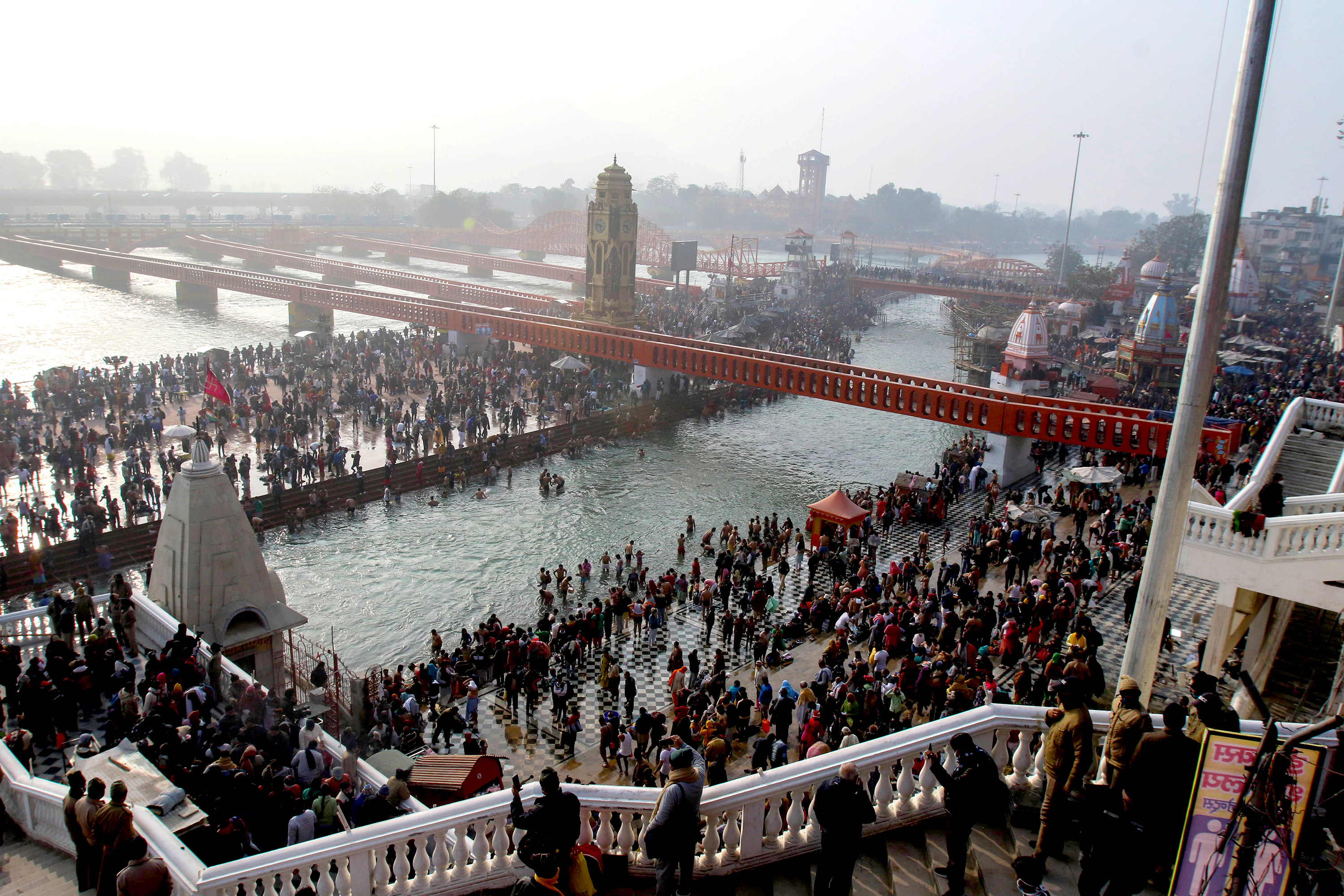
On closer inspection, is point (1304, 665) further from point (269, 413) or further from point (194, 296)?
point (194, 296)

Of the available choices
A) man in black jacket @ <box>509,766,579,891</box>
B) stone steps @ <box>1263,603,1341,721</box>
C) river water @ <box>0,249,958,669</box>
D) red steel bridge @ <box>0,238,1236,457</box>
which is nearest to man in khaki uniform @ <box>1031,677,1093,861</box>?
man in black jacket @ <box>509,766,579,891</box>

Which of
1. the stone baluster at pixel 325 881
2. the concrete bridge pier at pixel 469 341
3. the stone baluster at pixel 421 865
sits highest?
the stone baluster at pixel 421 865

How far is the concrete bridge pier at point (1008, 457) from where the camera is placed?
30.6 meters

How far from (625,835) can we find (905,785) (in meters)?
2.09

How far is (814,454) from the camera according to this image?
118ft

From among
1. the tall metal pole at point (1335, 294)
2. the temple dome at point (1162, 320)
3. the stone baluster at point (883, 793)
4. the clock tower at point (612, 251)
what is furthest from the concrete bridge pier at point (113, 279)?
the tall metal pole at point (1335, 294)

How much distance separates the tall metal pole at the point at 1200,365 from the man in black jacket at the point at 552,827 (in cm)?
459

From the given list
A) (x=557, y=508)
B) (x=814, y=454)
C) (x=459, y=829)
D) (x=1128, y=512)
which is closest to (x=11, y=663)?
(x=459, y=829)

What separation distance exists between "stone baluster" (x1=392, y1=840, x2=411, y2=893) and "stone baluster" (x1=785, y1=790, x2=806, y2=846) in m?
2.79

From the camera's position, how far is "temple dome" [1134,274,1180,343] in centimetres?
4325

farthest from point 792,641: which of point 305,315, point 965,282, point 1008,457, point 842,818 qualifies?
point 965,282

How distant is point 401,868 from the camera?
21.7 feet

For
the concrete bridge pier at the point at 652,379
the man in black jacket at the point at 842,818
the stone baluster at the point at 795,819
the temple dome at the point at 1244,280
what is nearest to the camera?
the man in black jacket at the point at 842,818

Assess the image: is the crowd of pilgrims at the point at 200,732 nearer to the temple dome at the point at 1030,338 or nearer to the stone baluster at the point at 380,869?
the stone baluster at the point at 380,869
